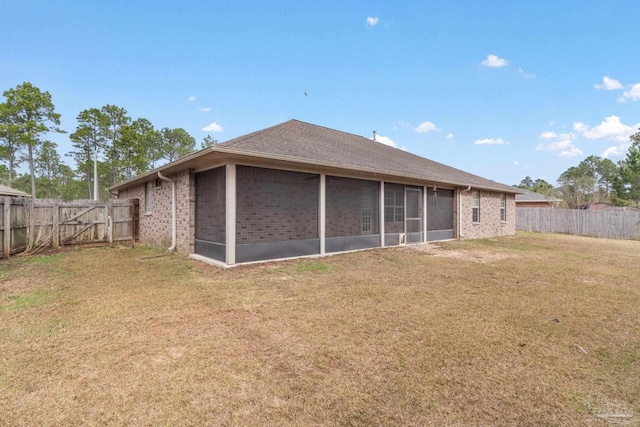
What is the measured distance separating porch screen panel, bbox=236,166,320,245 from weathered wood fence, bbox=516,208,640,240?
56.6 ft

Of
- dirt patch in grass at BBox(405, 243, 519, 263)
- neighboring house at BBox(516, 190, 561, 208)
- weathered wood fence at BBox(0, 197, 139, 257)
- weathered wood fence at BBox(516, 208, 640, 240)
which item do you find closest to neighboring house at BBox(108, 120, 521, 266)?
dirt patch in grass at BBox(405, 243, 519, 263)

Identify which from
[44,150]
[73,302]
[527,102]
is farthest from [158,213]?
[44,150]

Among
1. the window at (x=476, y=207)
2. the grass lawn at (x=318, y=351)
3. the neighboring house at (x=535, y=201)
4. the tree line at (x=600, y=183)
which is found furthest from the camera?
the neighboring house at (x=535, y=201)

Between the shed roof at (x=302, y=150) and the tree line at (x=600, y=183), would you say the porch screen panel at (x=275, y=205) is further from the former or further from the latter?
the tree line at (x=600, y=183)

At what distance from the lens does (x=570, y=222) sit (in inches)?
713

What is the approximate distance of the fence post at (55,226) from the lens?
32.8 feet

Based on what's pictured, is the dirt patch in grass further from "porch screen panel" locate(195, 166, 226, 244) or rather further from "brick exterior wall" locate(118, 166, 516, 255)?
"porch screen panel" locate(195, 166, 226, 244)

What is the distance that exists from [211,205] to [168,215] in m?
2.72

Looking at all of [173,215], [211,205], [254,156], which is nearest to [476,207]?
[254,156]

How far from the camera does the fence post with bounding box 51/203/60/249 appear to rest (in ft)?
32.8

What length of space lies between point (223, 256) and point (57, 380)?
459cm

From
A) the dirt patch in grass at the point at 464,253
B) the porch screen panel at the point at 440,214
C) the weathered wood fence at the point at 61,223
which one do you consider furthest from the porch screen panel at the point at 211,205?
the porch screen panel at the point at 440,214

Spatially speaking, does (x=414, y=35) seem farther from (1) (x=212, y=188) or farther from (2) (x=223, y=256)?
(2) (x=223, y=256)

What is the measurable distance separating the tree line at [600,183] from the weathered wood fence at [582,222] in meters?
11.7
